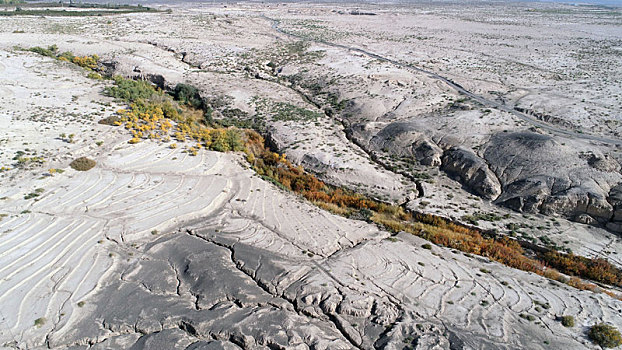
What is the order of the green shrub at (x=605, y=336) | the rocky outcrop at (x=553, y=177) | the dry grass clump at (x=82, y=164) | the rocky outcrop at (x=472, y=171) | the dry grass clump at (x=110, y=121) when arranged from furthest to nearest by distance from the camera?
the dry grass clump at (x=110, y=121)
the rocky outcrop at (x=472, y=171)
the dry grass clump at (x=82, y=164)
the rocky outcrop at (x=553, y=177)
the green shrub at (x=605, y=336)

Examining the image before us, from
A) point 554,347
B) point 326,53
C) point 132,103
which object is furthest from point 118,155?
point 326,53

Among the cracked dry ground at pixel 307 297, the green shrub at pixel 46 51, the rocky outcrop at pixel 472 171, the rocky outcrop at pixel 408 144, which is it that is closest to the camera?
the cracked dry ground at pixel 307 297

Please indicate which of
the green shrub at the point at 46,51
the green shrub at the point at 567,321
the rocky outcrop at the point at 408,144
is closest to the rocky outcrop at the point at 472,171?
the rocky outcrop at the point at 408,144

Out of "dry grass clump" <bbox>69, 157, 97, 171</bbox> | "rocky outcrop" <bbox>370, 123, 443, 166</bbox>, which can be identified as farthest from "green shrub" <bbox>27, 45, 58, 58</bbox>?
"rocky outcrop" <bbox>370, 123, 443, 166</bbox>

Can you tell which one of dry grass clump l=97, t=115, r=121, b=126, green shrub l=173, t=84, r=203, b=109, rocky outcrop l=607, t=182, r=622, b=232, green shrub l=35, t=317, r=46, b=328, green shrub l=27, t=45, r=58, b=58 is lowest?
green shrub l=35, t=317, r=46, b=328

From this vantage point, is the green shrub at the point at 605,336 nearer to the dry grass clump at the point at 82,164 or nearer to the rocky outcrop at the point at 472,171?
the rocky outcrop at the point at 472,171

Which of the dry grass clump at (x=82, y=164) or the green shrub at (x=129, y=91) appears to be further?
the green shrub at (x=129, y=91)

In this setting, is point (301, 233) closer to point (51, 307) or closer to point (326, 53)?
point (51, 307)

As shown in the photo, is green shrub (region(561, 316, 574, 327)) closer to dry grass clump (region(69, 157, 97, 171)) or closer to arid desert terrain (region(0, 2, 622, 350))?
arid desert terrain (region(0, 2, 622, 350))
